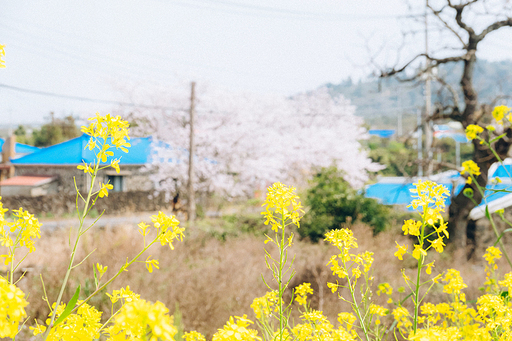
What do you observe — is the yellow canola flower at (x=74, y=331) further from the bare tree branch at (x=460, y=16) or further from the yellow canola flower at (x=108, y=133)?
the bare tree branch at (x=460, y=16)

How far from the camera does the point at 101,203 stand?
15180mm

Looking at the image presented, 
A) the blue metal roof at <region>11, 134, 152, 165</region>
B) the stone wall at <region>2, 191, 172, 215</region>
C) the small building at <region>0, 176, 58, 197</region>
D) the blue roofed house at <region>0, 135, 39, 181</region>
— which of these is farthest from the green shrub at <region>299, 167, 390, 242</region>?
the blue roofed house at <region>0, 135, 39, 181</region>

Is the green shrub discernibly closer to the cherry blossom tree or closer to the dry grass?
the dry grass

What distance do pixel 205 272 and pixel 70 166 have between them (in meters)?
13.4

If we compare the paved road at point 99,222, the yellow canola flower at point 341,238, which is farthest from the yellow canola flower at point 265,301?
the paved road at point 99,222

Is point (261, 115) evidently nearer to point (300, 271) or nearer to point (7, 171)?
point (7, 171)

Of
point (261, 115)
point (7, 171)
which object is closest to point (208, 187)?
point (261, 115)

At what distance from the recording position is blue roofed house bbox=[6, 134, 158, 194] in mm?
15328

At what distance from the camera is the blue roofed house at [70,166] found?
15328 mm

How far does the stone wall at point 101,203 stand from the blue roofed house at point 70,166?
0.60 metres

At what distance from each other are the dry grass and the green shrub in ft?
1.58

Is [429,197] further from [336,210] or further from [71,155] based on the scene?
[71,155]

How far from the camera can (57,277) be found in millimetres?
4754

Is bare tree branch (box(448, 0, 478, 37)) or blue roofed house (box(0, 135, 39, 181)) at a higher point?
bare tree branch (box(448, 0, 478, 37))
